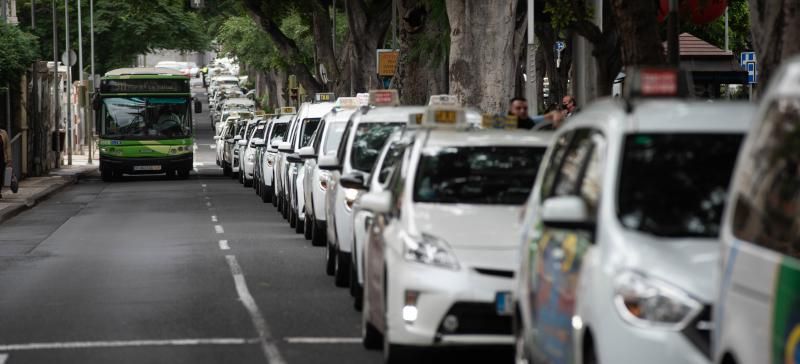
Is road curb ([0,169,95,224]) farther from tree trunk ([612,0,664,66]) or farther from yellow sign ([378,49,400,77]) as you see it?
tree trunk ([612,0,664,66])

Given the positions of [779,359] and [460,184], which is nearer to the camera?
[779,359]

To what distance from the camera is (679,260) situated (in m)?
6.49

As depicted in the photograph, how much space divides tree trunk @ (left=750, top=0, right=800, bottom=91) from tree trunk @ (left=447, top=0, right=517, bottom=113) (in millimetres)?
12736

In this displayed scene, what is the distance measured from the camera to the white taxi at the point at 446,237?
991 cm

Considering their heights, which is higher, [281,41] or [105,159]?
[281,41]

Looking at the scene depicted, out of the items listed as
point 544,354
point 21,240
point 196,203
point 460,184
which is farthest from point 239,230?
point 544,354

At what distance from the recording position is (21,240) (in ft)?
78.6

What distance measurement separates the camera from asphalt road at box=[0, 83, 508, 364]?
11.6m

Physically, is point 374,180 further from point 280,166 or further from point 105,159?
point 105,159

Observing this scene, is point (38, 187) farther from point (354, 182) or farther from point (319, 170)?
point (354, 182)

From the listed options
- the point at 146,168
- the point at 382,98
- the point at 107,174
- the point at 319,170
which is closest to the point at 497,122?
the point at 382,98

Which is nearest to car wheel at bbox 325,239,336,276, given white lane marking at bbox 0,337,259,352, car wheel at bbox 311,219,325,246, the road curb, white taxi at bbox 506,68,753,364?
car wheel at bbox 311,219,325,246

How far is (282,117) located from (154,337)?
965 inches

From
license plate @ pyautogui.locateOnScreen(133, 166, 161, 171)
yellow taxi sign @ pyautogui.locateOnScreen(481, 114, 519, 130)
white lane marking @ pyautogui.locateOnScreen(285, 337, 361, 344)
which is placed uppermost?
yellow taxi sign @ pyautogui.locateOnScreen(481, 114, 519, 130)
